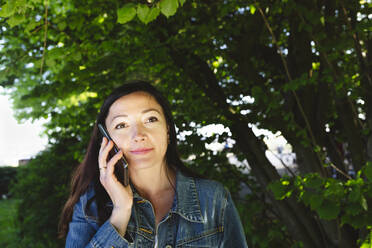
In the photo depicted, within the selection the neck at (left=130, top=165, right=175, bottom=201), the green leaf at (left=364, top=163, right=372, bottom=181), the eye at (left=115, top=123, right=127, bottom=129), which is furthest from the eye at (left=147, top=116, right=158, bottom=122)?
the green leaf at (left=364, top=163, right=372, bottom=181)

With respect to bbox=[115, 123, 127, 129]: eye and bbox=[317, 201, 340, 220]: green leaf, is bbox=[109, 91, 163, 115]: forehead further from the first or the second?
bbox=[317, 201, 340, 220]: green leaf

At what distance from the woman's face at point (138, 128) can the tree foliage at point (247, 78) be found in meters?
0.86

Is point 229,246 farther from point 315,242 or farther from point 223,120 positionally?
point 315,242

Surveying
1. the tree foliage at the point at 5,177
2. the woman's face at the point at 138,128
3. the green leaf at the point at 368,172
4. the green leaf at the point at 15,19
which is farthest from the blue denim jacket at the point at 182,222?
the tree foliage at the point at 5,177

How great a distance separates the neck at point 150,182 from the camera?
2.00m

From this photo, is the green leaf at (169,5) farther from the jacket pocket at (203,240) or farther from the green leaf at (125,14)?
the jacket pocket at (203,240)

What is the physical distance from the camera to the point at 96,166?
6.98 ft

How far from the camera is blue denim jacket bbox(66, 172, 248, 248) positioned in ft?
6.06

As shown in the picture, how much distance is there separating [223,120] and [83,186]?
152 centimetres

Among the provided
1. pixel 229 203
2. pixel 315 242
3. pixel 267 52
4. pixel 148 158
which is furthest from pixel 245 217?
pixel 148 158

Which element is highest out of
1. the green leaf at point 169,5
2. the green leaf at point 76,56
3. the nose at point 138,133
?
the green leaf at point 76,56

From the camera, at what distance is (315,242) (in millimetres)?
3797

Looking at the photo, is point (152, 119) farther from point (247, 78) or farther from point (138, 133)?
point (247, 78)

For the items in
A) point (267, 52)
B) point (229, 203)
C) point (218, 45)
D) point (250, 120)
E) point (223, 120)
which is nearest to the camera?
point (229, 203)
